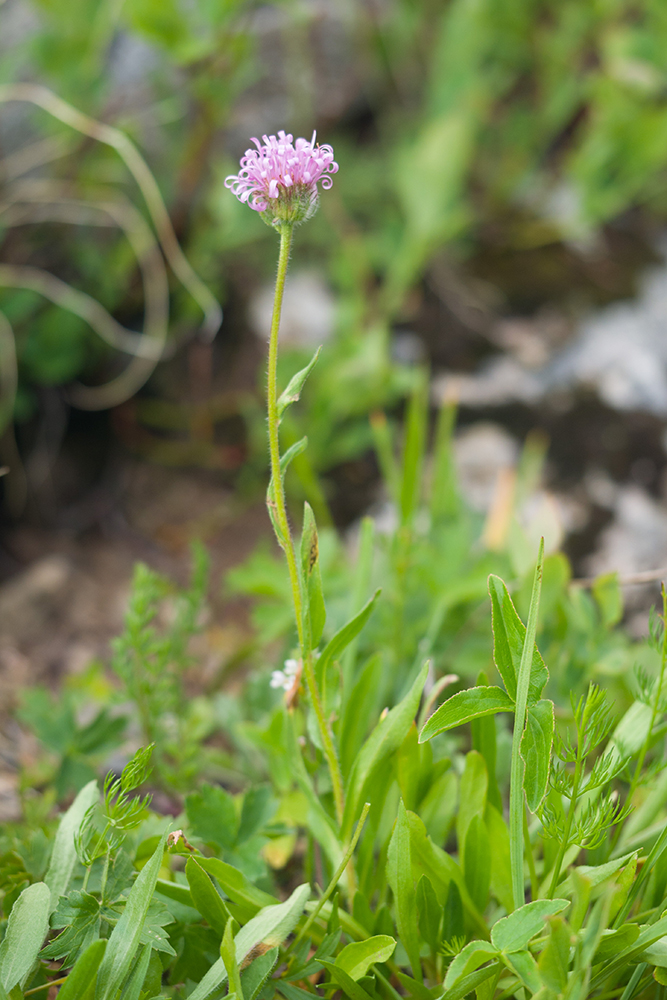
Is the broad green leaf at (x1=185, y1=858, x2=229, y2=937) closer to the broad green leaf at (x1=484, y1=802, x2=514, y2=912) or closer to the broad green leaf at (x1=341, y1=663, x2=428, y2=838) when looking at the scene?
the broad green leaf at (x1=341, y1=663, x2=428, y2=838)

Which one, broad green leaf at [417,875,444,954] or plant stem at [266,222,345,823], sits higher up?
plant stem at [266,222,345,823]

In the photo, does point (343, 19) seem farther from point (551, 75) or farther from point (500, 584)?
point (500, 584)

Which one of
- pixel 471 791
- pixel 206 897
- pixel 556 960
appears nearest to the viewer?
pixel 556 960

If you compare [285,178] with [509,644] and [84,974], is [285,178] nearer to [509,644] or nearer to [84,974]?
[509,644]

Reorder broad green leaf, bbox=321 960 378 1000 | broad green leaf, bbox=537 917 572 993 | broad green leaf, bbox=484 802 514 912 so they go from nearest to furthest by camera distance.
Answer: broad green leaf, bbox=537 917 572 993
broad green leaf, bbox=321 960 378 1000
broad green leaf, bbox=484 802 514 912

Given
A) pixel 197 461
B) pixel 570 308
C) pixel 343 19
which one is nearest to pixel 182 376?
pixel 197 461

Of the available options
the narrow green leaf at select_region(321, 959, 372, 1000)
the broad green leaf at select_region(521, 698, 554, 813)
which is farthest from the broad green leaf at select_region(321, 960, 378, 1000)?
the broad green leaf at select_region(521, 698, 554, 813)

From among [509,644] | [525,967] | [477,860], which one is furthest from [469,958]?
[509,644]
